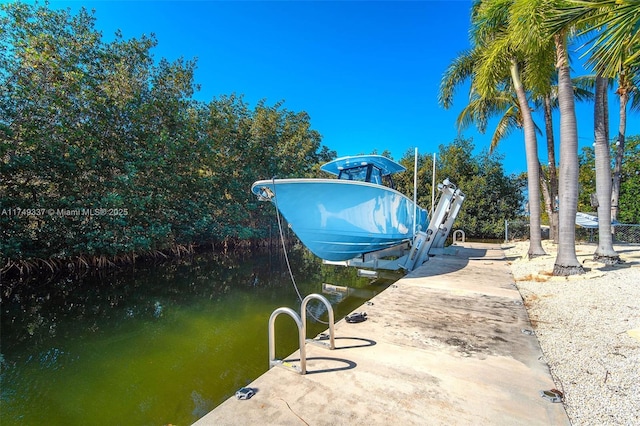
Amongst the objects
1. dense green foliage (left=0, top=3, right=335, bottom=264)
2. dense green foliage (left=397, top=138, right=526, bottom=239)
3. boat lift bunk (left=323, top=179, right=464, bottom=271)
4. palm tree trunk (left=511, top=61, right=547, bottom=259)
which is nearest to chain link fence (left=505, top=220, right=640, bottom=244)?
dense green foliage (left=397, top=138, right=526, bottom=239)

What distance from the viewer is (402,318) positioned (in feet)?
11.7

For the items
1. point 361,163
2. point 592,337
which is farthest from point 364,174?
point 592,337

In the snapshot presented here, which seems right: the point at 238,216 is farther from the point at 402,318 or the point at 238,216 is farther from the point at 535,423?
the point at 535,423

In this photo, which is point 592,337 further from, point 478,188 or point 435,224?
point 478,188

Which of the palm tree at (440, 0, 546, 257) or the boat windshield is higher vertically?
the palm tree at (440, 0, 546, 257)

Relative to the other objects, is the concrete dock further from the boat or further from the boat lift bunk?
the boat lift bunk

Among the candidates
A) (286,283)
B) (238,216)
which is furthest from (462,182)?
(286,283)

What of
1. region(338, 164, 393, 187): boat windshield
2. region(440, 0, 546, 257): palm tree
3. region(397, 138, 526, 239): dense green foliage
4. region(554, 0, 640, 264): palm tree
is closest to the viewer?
region(554, 0, 640, 264): palm tree

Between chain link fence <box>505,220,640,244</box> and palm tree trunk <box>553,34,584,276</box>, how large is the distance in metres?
9.23

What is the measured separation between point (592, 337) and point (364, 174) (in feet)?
17.6

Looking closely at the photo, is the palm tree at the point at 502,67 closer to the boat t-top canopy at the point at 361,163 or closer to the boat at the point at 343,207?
the boat t-top canopy at the point at 361,163

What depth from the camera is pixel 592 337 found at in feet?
9.82

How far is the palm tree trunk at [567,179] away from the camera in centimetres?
561

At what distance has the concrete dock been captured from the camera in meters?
1.80
